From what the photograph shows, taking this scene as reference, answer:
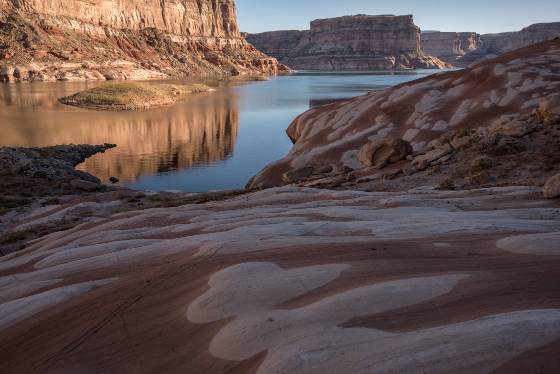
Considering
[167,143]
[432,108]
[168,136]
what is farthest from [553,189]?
[168,136]

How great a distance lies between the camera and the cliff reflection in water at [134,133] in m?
39.7

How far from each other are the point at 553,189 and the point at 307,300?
729 cm

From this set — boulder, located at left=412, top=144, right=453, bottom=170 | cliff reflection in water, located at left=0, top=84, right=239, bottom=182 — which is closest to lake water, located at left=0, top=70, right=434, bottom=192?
cliff reflection in water, located at left=0, top=84, right=239, bottom=182

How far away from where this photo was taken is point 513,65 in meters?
35.2

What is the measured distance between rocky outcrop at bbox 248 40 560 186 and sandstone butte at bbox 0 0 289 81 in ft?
323

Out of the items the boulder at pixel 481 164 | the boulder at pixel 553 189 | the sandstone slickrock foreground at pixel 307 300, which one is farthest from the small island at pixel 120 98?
the boulder at pixel 553 189

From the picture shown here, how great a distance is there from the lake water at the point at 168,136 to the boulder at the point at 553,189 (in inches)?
980

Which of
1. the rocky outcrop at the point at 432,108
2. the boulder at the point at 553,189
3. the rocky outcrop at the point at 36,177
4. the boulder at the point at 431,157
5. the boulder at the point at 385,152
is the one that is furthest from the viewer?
the rocky outcrop at the point at 432,108

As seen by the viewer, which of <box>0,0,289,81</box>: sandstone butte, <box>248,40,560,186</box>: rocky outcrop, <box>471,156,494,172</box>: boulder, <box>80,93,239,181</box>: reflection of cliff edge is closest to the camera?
<box>471,156,494,172</box>: boulder

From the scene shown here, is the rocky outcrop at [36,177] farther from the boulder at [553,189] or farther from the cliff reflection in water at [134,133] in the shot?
the boulder at [553,189]

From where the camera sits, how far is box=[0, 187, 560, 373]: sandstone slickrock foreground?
157 inches

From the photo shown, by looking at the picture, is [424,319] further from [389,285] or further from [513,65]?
[513,65]

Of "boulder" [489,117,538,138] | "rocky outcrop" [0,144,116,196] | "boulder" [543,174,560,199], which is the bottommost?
"rocky outcrop" [0,144,116,196]

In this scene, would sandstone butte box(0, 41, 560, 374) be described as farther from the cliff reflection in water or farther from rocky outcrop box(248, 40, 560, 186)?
the cliff reflection in water
